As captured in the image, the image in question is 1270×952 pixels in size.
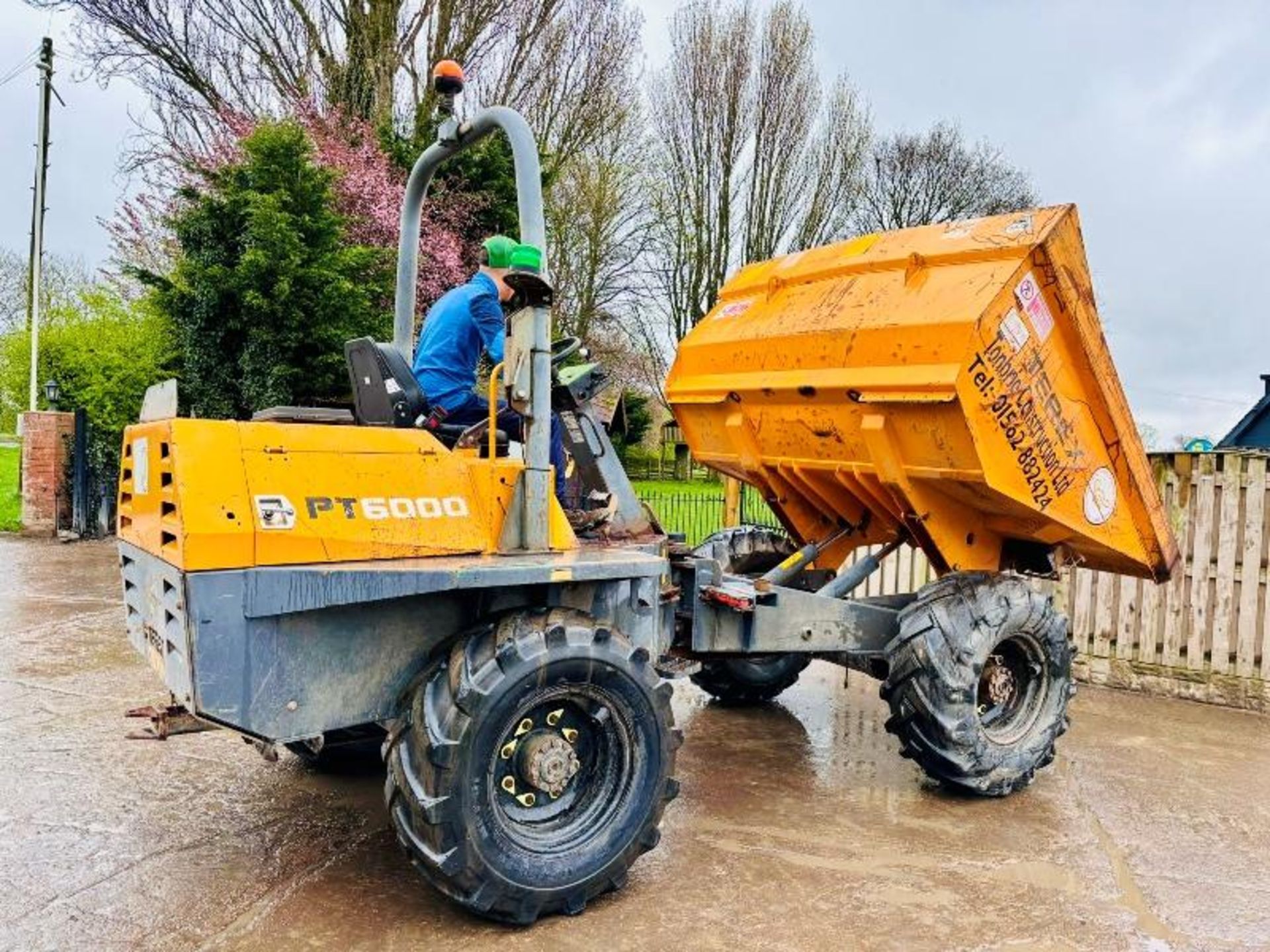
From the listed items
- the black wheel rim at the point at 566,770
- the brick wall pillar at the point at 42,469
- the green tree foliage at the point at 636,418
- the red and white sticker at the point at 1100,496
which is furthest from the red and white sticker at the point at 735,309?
the green tree foliage at the point at 636,418

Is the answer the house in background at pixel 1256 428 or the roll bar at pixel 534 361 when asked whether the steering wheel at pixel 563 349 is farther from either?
the house in background at pixel 1256 428

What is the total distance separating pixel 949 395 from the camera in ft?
13.7

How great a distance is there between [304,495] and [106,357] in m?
12.9

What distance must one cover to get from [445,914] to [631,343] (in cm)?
2337

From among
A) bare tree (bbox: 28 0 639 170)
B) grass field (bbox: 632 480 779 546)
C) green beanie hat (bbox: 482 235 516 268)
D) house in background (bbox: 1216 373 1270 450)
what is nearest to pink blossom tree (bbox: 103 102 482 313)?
bare tree (bbox: 28 0 639 170)

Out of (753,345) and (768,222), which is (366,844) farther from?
(768,222)

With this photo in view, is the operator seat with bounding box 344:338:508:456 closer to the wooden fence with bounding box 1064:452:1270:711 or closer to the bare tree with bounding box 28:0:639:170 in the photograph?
the wooden fence with bounding box 1064:452:1270:711

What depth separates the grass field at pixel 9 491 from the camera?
46.9 feet

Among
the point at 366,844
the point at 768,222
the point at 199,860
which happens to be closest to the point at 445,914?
the point at 366,844

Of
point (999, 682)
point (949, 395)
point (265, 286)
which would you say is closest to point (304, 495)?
point (949, 395)

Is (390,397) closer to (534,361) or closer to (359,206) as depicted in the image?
(534,361)

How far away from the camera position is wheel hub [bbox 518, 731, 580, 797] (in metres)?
3.60

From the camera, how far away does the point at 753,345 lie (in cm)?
527

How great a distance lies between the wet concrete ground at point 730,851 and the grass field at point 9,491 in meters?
9.55
